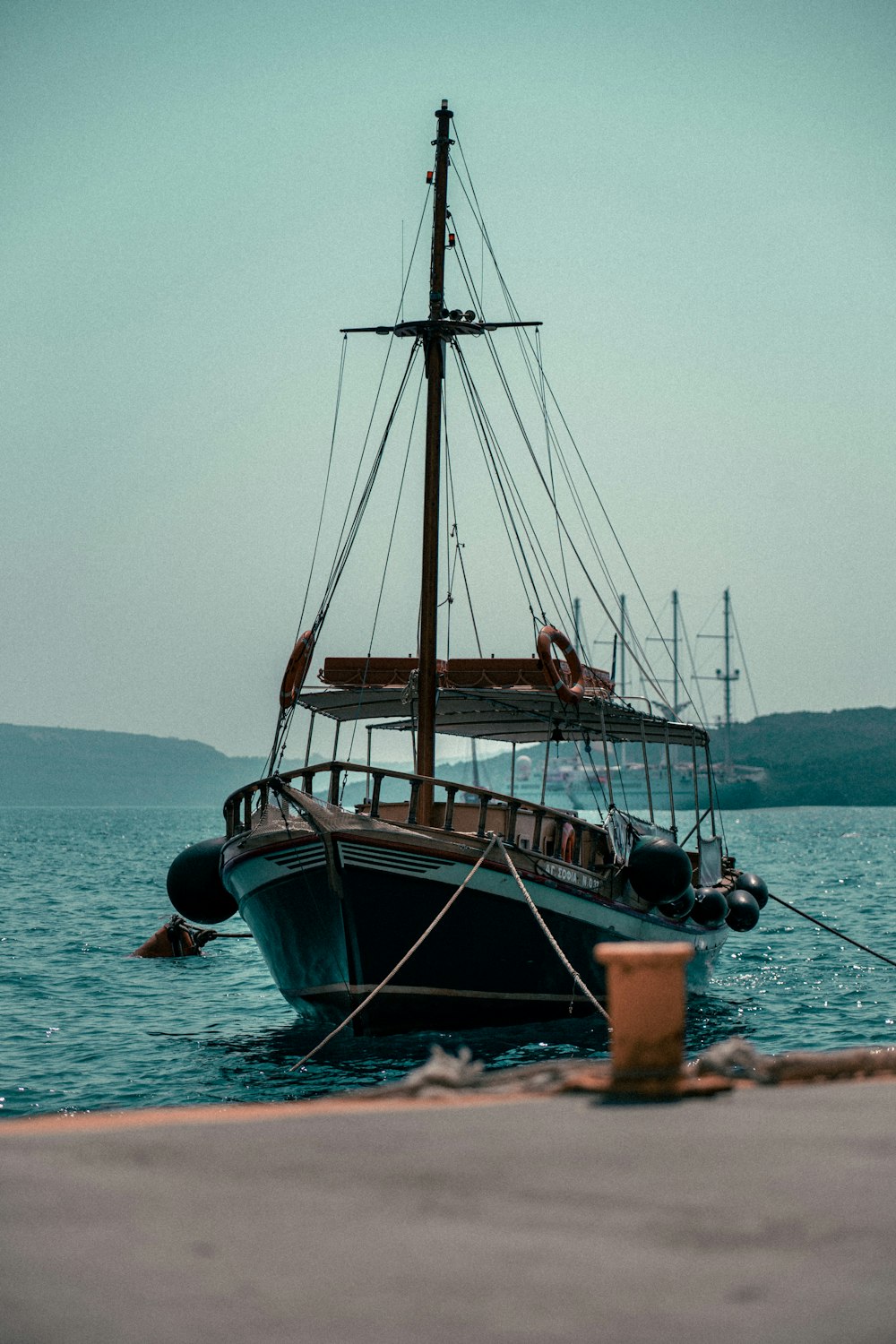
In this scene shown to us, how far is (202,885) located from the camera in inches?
714

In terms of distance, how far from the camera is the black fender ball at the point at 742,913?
68.2 feet

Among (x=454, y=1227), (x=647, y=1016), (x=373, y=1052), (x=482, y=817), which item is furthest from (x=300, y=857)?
(x=454, y=1227)

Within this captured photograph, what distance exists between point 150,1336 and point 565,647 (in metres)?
13.9

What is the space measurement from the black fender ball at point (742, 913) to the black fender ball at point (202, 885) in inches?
316

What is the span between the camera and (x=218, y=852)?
17969 mm

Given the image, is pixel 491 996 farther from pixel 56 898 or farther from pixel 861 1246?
pixel 56 898

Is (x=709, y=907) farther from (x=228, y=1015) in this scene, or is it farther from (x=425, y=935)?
(x=228, y=1015)

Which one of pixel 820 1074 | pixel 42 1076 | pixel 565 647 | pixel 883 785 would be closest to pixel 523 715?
pixel 565 647

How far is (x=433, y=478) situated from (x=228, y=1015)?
812 cm

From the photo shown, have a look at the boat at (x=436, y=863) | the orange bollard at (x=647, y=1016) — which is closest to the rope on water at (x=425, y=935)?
the boat at (x=436, y=863)

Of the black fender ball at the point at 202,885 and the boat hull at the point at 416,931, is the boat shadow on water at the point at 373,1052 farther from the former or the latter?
the black fender ball at the point at 202,885

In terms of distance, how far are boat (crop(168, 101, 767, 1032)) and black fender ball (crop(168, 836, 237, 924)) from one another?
0.03 meters

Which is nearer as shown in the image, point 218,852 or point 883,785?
point 218,852

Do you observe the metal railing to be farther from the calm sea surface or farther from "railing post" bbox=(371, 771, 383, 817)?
the calm sea surface
